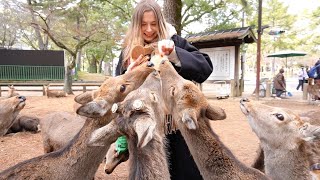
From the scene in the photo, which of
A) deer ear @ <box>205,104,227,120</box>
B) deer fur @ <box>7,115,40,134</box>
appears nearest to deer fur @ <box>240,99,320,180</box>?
deer ear @ <box>205,104,227,120</box>

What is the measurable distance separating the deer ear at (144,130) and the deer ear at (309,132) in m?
2.05

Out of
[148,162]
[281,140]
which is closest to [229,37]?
[281,140]

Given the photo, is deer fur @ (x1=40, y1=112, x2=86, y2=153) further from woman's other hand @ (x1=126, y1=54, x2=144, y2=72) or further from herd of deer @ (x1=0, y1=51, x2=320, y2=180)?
woman's other hand @ (x1=126, y1=54, x2=144, y2=72)

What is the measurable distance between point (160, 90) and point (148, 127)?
2.69 ft

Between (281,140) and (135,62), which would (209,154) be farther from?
(281,140)

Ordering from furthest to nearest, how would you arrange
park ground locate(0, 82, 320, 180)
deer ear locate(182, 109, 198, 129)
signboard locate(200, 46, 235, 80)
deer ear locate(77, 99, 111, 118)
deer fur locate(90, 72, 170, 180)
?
signboard locate(200, 46, 235, 80), park ground locate(0, 82, 320, 180), deer ear locate(77, 99, 111, 118), deer ear locate(182, 109, 198, 129), deer fur locate(90, 72, 170, 180)

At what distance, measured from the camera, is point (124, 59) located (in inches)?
129

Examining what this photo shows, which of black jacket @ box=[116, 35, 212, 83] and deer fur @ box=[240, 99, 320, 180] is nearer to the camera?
black jacket @ box=[116, 35, 212, 83]

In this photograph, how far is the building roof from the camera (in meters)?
15.3

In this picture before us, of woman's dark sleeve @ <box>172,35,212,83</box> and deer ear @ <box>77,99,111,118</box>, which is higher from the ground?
woman's dark sleeve @ <box>172,35,212,83</box>

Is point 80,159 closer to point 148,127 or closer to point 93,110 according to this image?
point 93,110

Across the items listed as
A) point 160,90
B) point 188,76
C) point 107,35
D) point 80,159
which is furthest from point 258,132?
point 107,35

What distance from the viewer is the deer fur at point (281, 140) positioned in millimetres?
3477

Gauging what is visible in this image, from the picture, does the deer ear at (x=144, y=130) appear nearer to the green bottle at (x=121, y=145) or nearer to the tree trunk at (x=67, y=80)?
the green bottle at (x=121, y=145)
